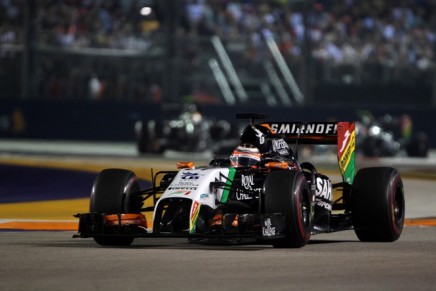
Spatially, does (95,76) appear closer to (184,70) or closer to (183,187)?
(184,70)

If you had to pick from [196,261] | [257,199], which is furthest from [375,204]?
[196,261]

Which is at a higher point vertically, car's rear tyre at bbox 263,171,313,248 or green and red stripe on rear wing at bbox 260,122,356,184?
green and red stripe on rear wing at bbox 260,122,356,184

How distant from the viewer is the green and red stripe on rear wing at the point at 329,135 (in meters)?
13.1

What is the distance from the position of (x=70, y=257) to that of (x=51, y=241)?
5.91ft

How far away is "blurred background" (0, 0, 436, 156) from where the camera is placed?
124 ft

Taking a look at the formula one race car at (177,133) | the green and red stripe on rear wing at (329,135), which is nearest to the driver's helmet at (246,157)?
the green and red stripe on rear wing at (329,135)

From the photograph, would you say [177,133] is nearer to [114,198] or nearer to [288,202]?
[114,198]

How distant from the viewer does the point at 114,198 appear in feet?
38.2

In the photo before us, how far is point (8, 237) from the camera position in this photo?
12.5 meters

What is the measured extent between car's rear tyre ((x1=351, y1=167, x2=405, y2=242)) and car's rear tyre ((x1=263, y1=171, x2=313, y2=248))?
3.87 feet

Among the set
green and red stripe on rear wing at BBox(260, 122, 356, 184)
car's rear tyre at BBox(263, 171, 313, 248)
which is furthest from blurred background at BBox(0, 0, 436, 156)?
car's rear tyre at BBox(263, 171, 313, 248)

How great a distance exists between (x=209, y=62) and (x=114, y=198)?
26161 millimetres

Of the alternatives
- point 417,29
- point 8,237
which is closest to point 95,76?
point 417,29

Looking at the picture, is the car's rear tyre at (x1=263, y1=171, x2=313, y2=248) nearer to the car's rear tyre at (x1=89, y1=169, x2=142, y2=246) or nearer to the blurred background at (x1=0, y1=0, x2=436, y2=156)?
the car's rear tyre at (x1=89, y1=169, x2=142, y2=246)
